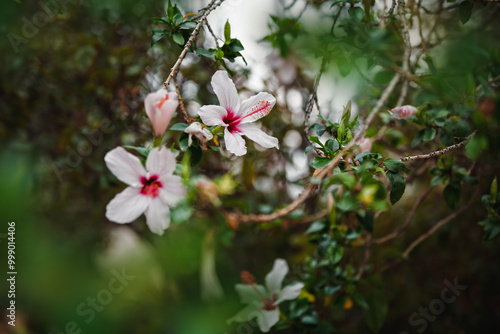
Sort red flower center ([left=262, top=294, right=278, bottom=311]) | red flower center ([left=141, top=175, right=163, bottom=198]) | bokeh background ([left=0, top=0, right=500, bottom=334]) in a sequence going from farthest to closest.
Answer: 1. bokeh background ([left=0, top=0, right=500, bottom=334])
2. red flower center ([left=262, top=294, right=278, bottom=311])
3. red flower center ([left=141, top=175, right=163, bottom=198])

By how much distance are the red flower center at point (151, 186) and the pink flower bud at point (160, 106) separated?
0.36 ft

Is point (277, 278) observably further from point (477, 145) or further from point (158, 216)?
point (477, 145)

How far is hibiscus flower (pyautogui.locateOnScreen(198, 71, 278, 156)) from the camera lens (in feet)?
2.44

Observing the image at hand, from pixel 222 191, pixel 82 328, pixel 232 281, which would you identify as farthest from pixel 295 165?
pixel 82 328

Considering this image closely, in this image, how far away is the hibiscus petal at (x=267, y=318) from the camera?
96cm

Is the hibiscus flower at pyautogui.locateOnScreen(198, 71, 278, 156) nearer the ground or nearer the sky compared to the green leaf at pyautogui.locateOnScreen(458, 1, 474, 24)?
nearer the sky

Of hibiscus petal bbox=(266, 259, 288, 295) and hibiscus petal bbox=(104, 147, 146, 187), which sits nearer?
hibiscus petal bbox=(104, 147, 146, 187)

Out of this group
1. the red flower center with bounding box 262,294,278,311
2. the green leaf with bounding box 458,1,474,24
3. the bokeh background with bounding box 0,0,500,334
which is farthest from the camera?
the bokeh background with bounding box 0,0,500,334

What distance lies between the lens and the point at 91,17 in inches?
69.3

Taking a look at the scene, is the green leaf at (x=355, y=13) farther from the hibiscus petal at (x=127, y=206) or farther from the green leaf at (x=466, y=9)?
the hibiscus petal at (x=127, y=206)

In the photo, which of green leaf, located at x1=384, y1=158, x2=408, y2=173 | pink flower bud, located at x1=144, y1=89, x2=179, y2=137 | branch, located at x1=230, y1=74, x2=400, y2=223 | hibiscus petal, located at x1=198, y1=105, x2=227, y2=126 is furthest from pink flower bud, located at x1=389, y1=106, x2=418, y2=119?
pink flower bud, located at x1=144, y1=89, x2=179, y2=137

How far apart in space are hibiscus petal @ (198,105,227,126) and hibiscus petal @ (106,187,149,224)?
0.65 feet

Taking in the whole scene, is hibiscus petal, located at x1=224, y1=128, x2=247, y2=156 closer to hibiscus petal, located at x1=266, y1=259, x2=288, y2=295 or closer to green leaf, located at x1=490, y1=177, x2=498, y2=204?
hibiscus petal, located at x1=266, y1=259, x2=288, y2=295

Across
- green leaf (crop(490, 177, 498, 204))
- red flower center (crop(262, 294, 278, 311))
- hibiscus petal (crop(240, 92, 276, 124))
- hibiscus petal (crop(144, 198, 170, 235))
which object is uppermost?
hibiscus petal (crop(240, 92, 276, 124))
